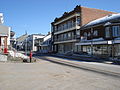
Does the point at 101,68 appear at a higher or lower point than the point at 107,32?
lower

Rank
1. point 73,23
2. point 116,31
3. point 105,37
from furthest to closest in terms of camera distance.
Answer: point 73,23 < point 105,37 < point 116,31

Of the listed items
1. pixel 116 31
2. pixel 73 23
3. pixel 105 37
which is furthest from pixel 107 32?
pixel 73 23

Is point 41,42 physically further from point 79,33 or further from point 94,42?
point 94,42

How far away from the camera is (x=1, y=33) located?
24406 millimetres

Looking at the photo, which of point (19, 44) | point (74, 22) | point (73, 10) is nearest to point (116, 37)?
point (74, 22)

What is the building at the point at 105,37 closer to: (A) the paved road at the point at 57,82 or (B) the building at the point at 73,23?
(B) the building at the point at 73,23

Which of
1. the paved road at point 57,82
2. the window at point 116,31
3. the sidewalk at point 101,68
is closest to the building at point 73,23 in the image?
the window at point 116,31

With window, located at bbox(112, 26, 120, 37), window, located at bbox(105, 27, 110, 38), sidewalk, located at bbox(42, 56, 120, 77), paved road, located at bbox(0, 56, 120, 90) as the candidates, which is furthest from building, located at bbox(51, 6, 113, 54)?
paved road, located at bbox(0, 56, 120, 90)

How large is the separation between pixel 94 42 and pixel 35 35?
5458 cm

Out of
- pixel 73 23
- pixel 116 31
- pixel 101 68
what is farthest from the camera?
pixel 73 23

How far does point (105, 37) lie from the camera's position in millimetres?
32531

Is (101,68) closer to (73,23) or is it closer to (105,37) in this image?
(105,37)

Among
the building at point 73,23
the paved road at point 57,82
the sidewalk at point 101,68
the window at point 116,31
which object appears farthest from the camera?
the building at point 73,23

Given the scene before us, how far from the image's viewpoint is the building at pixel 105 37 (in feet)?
96.6
